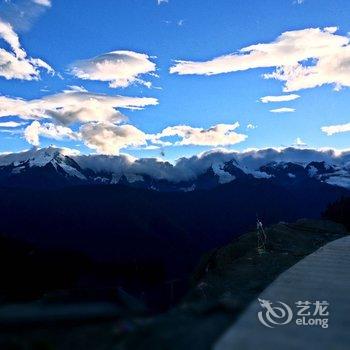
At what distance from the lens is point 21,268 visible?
141 ft

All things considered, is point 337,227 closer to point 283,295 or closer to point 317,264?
point 317,264

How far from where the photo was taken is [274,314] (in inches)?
405

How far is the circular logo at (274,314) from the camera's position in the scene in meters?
9.68

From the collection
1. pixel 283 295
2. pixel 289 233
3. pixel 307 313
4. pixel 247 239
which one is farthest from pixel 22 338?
pixel 289 233

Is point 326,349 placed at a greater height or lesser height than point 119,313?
lesser

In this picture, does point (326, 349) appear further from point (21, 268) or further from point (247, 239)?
point (21, 268)

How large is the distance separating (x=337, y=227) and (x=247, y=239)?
13.7 metres

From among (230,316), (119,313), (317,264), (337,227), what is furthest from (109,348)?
(337,227)

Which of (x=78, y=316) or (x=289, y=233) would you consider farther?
(x=289, y=233)

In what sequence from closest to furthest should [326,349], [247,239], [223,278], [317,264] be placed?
[326,349] < [223,278] < [317,264] < [247,239]

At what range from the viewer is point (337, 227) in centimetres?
3488

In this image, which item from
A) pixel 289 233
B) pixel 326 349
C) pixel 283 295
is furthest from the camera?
pixel 289 233

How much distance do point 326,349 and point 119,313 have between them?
355 cm

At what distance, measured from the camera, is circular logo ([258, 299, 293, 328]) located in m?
9.68
